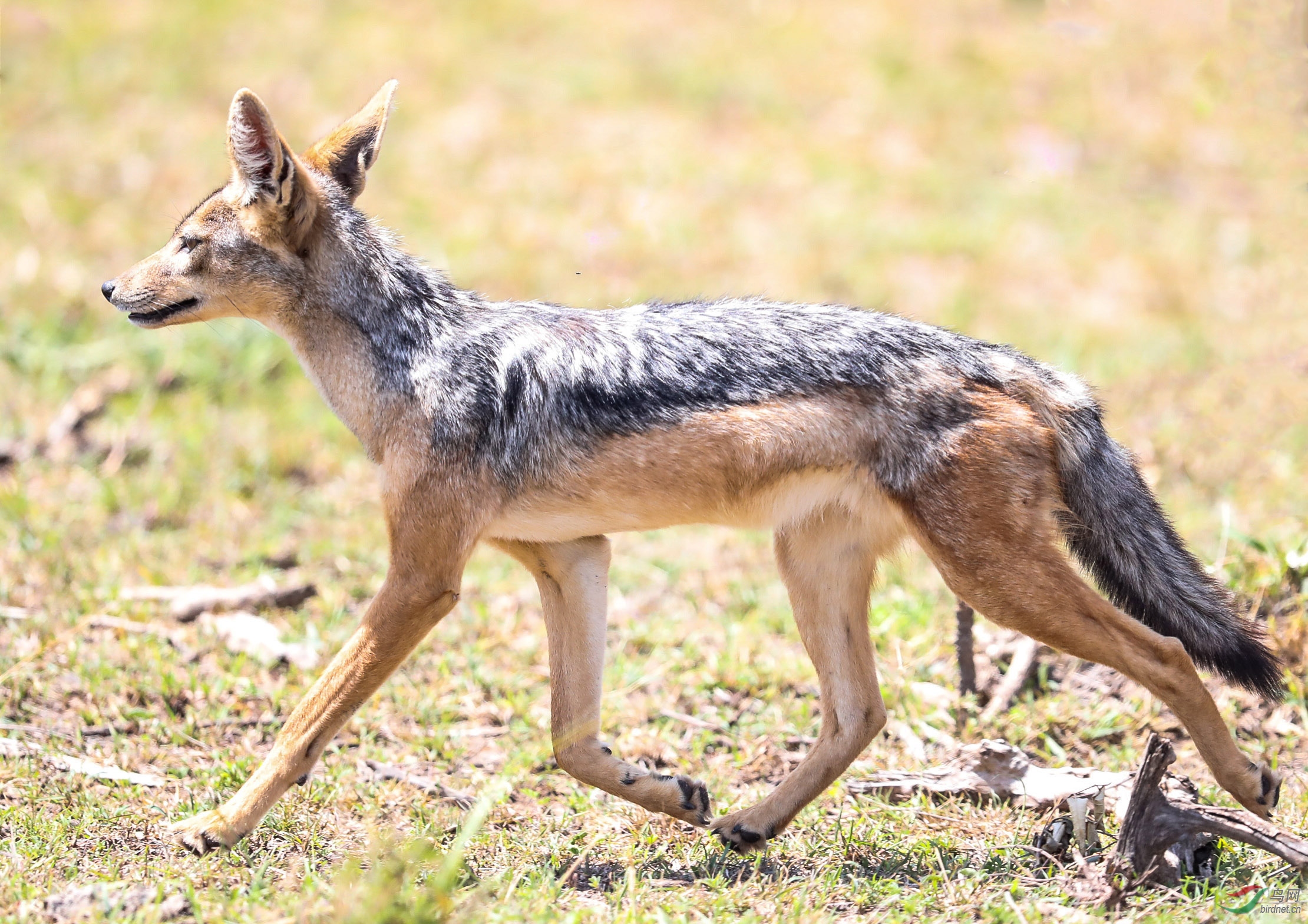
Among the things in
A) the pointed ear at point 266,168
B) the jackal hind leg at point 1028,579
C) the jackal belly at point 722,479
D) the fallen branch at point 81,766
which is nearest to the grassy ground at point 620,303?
the fallen branch at point 81,766

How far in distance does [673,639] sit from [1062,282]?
20.9 ft

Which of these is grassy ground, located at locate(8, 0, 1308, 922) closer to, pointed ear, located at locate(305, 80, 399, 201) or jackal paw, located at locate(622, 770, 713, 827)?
jackal paw, located at locate(622, 770, 713, 827)

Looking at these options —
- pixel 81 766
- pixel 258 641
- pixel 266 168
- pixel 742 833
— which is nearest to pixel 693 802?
pixel 742 833

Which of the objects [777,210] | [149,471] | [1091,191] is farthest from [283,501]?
[1091,191]

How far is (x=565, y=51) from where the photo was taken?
45.0 ft

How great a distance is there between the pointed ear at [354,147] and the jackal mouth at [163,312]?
717 mm

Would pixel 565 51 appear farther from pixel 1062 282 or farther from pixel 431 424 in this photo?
pixel 431 424

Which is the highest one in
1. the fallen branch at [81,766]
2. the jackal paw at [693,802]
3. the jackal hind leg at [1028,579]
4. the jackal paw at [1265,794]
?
the jackal hind leg at [1028,579]

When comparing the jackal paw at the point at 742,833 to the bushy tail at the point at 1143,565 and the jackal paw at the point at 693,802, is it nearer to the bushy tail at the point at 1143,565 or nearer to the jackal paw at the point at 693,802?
the jackal paw at the point at 693,802

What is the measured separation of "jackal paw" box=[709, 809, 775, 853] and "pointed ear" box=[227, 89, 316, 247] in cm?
268

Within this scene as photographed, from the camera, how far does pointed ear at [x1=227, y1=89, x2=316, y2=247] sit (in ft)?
15.6

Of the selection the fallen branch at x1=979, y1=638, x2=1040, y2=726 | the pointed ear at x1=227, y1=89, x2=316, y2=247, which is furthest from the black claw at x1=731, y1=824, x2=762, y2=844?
the pointed ear at x1=227, y1=89, x2=316, y2=247

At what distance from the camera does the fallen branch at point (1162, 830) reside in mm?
Answer: 4195

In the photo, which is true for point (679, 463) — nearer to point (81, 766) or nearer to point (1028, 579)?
point (1028, 579)
